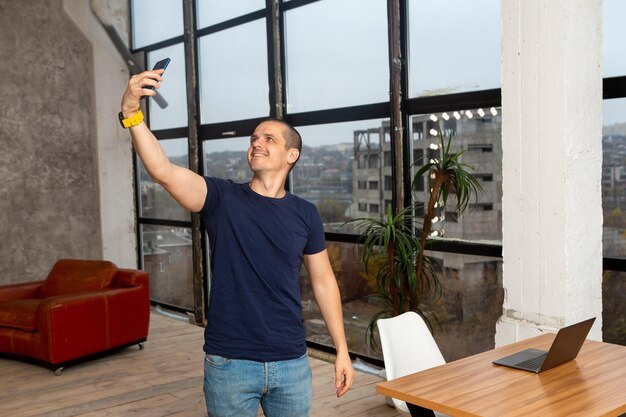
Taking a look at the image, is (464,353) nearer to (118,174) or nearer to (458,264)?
(458,264)

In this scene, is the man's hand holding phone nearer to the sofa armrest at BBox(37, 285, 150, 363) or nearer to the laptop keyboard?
the laptop keyboard

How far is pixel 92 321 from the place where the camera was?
554 cm

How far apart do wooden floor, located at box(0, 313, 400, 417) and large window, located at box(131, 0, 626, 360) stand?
2.35 feet

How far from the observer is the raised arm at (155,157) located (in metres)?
1.88

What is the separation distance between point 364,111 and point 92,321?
2745mm

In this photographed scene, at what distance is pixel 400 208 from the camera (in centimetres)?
494

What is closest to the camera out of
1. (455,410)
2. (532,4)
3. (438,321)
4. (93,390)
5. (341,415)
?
(455,410)

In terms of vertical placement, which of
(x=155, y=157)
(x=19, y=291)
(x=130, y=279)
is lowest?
(x=19, y=291)

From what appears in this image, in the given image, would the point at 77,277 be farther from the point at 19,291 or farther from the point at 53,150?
the point at 53,150

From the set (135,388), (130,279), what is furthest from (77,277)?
(135,388)

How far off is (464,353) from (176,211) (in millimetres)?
4193

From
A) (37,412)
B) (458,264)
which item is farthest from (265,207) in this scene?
(37,412)

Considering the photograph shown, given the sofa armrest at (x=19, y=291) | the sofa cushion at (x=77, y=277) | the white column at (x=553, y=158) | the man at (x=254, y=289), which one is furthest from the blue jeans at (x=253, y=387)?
the sofa armrest at (x=19, y=291)

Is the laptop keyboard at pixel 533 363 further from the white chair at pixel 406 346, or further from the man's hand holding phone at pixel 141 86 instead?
the man's hand holding phone at pixel 141 86
